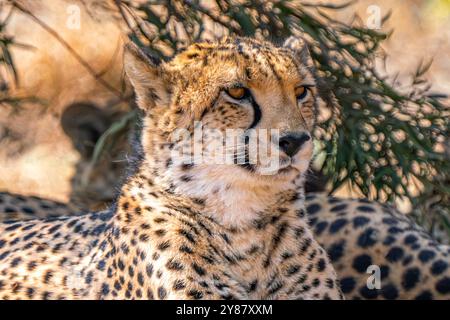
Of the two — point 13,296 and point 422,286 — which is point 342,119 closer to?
point 422,286

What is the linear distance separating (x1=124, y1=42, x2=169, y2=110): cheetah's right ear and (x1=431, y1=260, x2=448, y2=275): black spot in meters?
1.19

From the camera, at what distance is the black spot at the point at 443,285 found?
318 centimetres

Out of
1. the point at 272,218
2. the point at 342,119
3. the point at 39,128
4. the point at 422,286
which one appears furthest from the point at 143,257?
the point at 39,128

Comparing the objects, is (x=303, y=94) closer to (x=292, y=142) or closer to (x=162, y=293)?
(x=292, y=142)

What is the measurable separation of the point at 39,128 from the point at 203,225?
3969 millimetres

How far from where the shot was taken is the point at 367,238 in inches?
130

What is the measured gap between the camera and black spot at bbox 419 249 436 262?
3242 mm

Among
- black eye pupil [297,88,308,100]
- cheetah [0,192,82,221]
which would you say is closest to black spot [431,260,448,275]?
black eye pupil [297,88,308,100]

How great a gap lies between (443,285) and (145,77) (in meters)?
1.27

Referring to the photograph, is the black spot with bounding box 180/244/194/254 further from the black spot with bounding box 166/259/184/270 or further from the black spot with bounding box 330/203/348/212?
the black spot with bounding box 330/203/348/212

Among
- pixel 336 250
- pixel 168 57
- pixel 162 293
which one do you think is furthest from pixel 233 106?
pixel 336 250

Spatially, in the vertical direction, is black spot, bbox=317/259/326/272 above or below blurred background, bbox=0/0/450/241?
below

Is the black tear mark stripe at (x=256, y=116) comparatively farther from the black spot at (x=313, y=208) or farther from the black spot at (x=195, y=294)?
the black spot at (x=313, y=208)

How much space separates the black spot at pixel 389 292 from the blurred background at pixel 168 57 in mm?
588
